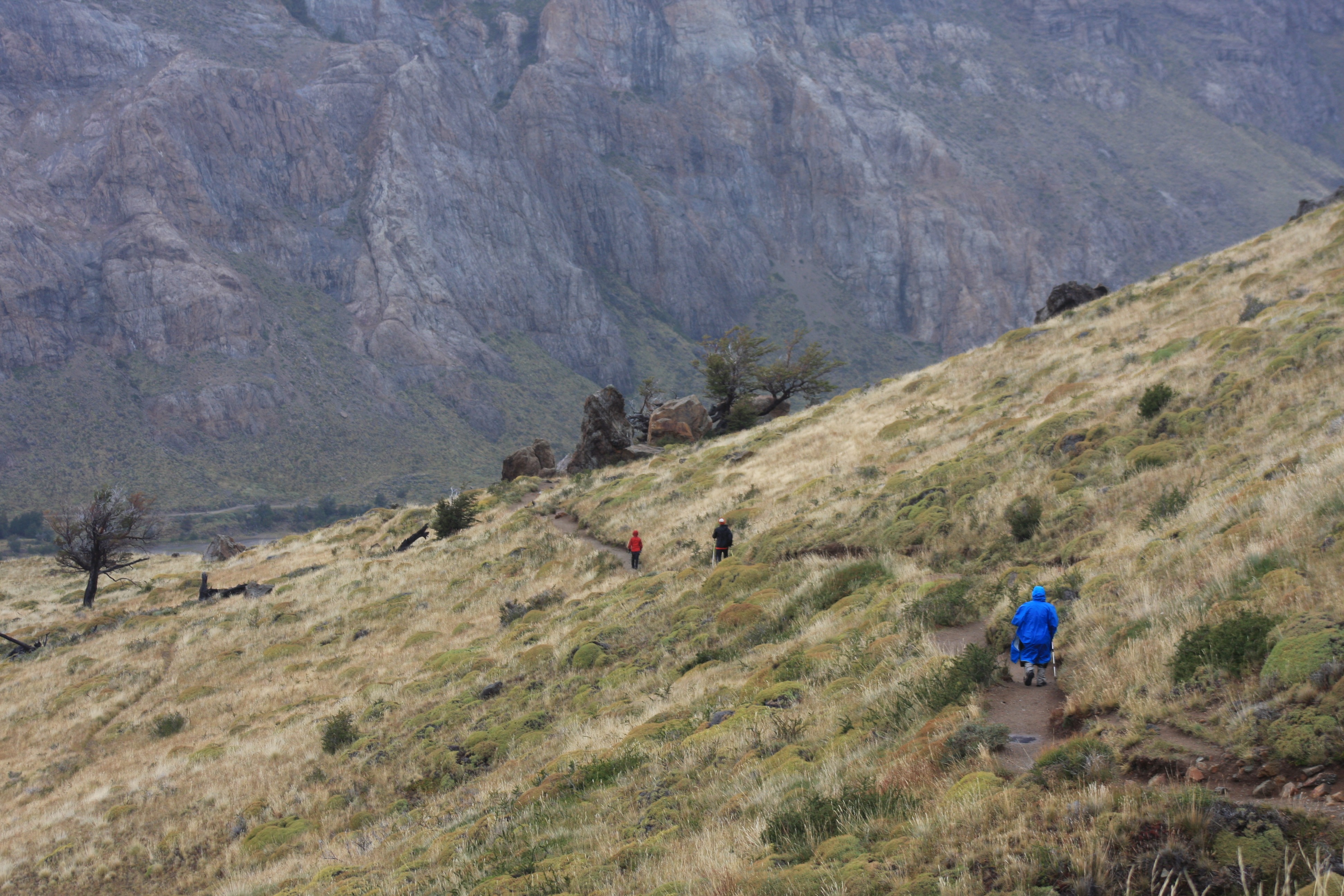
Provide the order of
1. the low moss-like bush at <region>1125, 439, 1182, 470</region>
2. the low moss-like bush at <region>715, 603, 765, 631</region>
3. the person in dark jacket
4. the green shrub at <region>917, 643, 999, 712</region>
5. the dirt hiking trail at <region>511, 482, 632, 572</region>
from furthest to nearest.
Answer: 1. the dirt hiking trail at <region>511, 482, 632, 572</region>
2. the person in dark jacket
3. the low moss-like bush at <region>715, 603, 765, 631</region>
4. the low moss-like bush at <region>1125, 439, 1182, 470</region>
5. the green shrub at <region>917, 643, 999, 712</region>

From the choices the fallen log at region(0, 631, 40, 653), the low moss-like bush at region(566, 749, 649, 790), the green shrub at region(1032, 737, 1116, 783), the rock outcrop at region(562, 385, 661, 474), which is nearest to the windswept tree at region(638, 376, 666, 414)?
the rock outcrop at region(562, 385, 661, 474)

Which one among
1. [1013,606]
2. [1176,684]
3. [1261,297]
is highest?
[1261,297]

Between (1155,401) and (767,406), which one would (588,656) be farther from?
(767,406)

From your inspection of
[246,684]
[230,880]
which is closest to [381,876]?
[230,880]

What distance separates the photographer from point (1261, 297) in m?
22.8

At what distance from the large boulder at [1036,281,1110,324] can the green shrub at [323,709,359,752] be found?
41.0 meters

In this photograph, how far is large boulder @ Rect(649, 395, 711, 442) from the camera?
4909cm

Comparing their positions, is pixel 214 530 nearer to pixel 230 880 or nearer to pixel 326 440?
pixel 326 440

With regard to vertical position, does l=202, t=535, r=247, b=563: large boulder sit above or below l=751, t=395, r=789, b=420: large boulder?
below

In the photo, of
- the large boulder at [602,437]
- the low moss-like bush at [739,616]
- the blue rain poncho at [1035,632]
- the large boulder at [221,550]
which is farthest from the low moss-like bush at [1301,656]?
the large boulder at [221,550]

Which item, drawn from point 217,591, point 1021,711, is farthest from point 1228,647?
point 217,591

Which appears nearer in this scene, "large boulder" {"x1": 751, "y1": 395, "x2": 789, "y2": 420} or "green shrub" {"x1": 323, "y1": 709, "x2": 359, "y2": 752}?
"green shrub" {"x1": 323, "y1": 709, "x2": 359, "y2": 752}

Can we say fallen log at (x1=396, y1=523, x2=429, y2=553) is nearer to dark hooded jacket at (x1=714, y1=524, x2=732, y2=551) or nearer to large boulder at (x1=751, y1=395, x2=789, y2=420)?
dark hooded jacket at (x1=714, y1=524, x2=732, y2=551)

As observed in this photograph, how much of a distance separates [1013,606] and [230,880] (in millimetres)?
11385
